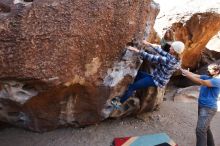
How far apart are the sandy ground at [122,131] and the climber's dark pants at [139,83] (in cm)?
59

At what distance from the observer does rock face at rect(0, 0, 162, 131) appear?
5.24 m

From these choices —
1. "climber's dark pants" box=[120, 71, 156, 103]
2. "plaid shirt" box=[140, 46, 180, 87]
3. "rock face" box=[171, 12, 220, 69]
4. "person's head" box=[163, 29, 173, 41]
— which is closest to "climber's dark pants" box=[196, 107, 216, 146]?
"plaid shirt" box=[140, 46, 180, 87]

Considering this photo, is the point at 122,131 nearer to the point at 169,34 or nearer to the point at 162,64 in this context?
the point at 162,64

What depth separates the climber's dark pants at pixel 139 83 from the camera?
6.26 metres

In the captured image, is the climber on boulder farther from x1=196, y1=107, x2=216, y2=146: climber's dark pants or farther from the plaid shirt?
x1=196, y1=107, x2=216, y2=146: climber's dark pants

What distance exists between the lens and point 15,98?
18.4ft

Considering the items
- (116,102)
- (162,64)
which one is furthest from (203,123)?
(116,102)

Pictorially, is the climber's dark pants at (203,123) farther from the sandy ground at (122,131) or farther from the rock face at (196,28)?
the rock face at (196,28)

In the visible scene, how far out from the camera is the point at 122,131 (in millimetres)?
6703

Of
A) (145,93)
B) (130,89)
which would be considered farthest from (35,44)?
(145,93)

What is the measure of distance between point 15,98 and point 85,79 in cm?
101

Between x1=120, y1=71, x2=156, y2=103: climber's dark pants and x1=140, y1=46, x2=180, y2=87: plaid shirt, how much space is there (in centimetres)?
13

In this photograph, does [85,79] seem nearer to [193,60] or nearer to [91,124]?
[91,124]

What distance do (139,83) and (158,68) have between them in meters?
0.42
